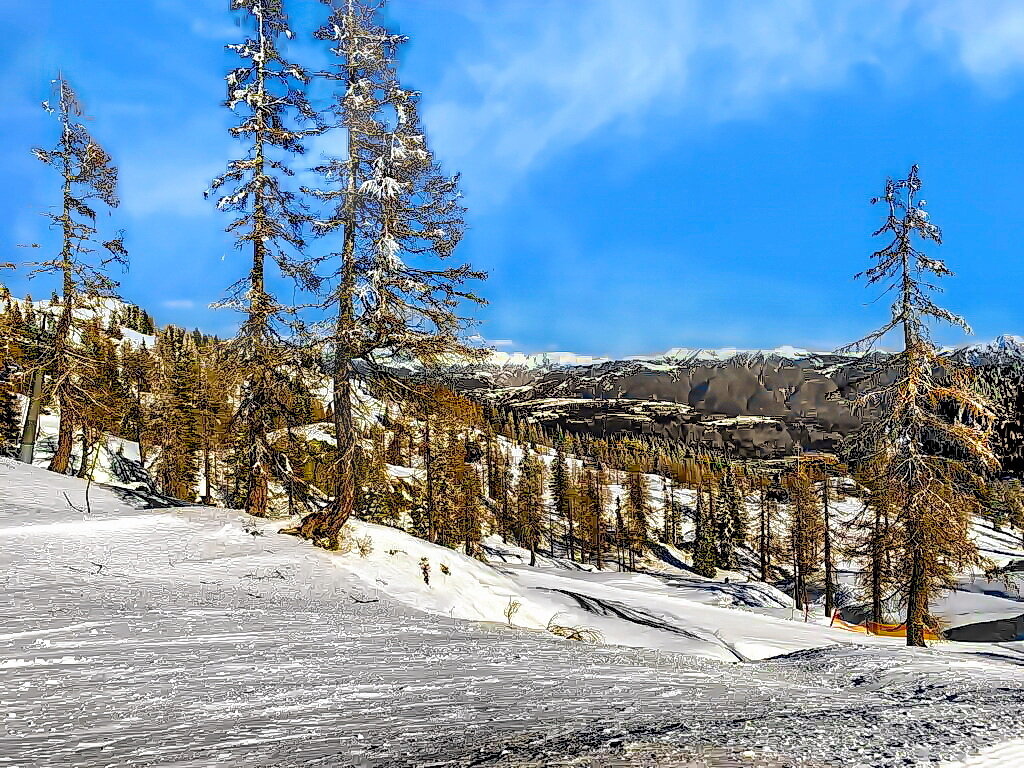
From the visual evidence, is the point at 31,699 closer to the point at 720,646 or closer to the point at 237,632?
the point at 237,632

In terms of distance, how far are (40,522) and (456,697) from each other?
12.4 m

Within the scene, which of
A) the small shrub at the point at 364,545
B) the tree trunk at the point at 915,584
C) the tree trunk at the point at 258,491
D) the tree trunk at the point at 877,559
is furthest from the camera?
the tree trunk at the point at 877,559

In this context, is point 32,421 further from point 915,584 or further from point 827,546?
point 827,546

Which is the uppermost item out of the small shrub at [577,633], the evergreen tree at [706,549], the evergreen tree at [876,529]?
the evergreen tree at [876,529]

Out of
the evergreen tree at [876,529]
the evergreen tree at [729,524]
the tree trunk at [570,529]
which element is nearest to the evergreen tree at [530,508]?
the tree trunk at [570,529]

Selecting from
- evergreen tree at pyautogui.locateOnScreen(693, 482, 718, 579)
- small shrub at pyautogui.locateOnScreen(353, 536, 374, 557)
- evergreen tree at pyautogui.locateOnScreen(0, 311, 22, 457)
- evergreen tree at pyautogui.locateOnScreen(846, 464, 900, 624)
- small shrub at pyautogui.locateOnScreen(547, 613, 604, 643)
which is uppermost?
evergreen tree at pyautogui.locateOnScreen(0, 311, 22, 457)

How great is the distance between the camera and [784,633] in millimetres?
17922

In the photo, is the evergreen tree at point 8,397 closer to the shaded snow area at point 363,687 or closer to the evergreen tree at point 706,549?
the shaded snow area at point 363,687

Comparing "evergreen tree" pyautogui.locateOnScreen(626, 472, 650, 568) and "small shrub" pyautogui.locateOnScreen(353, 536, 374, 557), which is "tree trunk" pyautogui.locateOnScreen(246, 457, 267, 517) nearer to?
"small shrub" pyautogui.locateOnScreen(353, 536, 374, 557)

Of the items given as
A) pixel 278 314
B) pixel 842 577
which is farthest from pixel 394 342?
pixel 842 577

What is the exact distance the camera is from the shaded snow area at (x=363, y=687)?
127 inches

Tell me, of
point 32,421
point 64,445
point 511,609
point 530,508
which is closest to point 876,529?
point 511,609

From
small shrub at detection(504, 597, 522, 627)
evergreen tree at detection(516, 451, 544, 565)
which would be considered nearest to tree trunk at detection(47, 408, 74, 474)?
small shrub at detection(504, 597, 522, 627)

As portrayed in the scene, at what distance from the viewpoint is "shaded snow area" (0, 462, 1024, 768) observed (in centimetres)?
324
